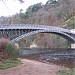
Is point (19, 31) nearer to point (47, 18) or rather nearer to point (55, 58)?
point (55, 58)

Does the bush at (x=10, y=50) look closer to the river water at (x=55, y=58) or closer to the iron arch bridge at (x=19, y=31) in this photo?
the river water at (x=55, y=58)

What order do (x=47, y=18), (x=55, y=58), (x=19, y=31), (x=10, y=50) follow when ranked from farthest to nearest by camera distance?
(x=47, y=18), (x=19, y=31), (x=55, y=58), (x=10, y=50)

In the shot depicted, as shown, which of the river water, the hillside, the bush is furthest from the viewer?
the hillside

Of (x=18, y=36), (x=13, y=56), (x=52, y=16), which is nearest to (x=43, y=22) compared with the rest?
(x=52, y=16)

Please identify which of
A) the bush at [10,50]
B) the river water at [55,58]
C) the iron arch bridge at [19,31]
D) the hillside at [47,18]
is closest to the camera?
the bush at [10,50]

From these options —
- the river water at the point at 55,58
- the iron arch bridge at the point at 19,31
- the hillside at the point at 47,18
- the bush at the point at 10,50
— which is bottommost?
the river water at the point at 55,58

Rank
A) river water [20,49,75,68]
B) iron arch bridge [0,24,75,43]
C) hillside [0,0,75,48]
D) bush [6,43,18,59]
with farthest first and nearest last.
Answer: hillside [0,0,75,48] → iron arch bridge [0,24,75,43] → river water [20,49,75,68] → bush [6,43,18,59]

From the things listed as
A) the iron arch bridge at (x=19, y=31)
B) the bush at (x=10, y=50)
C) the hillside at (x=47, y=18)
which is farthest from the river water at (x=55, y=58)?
the hillside at (x=47, y=18)

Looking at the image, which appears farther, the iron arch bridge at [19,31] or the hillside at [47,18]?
the hillside at [47,18]

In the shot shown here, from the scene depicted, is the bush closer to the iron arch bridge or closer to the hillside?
the iron arch bridge

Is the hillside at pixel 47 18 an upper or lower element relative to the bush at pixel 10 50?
upper

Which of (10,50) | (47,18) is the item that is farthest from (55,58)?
(47,18)

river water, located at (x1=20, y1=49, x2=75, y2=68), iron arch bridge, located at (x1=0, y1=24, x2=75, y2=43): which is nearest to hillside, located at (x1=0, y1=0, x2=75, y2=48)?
iron arch bridge, located at (x1=0, y1=24, x2=75, y2=43)

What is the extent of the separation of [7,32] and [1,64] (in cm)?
3596
